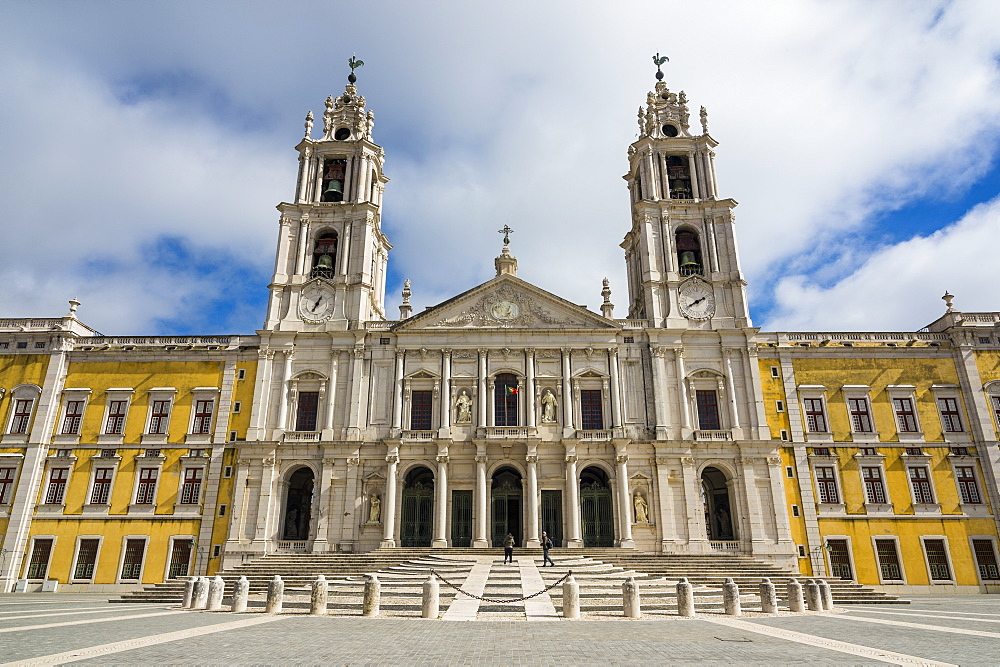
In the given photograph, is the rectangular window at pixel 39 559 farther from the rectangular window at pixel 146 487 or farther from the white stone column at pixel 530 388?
the white stone column at pixel 530 388

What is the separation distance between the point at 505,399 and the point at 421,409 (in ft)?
15.0

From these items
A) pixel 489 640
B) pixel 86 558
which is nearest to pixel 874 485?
pixel 489 640

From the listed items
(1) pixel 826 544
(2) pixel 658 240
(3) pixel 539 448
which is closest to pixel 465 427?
(3) pixel 539 448

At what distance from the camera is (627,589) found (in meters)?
17.2

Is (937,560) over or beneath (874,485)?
beneath

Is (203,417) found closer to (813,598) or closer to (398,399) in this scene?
(398,399)

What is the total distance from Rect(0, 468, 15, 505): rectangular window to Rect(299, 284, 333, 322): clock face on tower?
16710 millimetres

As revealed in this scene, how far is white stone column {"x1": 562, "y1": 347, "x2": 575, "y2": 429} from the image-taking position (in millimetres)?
32750

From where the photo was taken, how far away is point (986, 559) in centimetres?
3023

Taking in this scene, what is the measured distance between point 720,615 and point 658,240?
23.8 metres

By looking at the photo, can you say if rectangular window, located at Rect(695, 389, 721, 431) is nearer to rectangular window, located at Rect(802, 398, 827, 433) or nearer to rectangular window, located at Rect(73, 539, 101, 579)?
rectangular window, located at Rect(802, 398, 827, 433)

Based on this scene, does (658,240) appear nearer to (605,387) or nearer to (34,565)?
(605,387)

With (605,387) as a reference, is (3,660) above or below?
below

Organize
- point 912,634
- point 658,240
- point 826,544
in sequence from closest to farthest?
1. point 912,634
2. point 826,544
3. point 658,240
